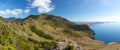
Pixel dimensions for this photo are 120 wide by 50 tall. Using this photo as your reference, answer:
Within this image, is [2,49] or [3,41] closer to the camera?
[2,49]

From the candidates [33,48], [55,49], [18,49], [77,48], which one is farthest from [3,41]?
[77,48]

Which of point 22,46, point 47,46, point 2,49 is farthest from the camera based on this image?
point 47,46

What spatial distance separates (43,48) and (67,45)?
31.4m

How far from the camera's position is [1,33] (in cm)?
16238

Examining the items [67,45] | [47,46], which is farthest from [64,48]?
[47,46]

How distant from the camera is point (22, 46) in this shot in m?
170

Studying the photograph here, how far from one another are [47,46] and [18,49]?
142 ft

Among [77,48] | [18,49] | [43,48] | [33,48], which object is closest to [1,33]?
[18,49]

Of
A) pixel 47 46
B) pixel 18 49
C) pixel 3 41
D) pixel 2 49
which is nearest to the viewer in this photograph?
pixel 2 49

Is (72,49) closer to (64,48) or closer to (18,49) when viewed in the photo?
(64,48)

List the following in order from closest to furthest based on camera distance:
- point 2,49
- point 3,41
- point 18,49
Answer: point 2,49
point 3,41
point 18,49

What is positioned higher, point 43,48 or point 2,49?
point 2,49

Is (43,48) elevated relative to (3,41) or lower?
lower

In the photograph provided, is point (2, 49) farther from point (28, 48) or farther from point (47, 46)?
point (47, 46)
